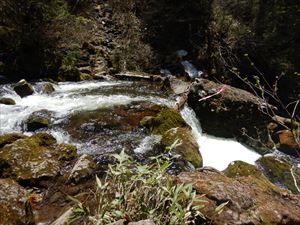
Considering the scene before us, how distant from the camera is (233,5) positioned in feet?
52.3

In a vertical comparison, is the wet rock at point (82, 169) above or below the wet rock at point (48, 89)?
above

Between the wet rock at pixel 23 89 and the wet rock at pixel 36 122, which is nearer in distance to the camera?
the wet rock at pixel 36 122

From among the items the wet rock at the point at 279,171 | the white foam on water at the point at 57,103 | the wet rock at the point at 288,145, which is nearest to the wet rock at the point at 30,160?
the white foam on water at the point at 57,103

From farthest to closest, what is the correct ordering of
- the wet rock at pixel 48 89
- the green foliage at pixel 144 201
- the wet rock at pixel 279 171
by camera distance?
the wet rock at pixel 48 89, the wet rock at pixel 279 171, the green foliage at pixel 144 201

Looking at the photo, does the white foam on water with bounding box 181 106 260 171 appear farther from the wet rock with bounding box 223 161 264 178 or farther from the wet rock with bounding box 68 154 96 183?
the wet rock with bounding box 68 154 96 183

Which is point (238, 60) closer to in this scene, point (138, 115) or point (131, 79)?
point (131, 79)

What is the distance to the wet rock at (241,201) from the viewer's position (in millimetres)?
3381

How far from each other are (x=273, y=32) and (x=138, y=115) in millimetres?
8132

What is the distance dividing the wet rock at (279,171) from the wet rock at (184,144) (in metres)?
1.85

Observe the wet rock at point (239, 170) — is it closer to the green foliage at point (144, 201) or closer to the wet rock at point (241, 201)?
the wet rock at point (241, 201)

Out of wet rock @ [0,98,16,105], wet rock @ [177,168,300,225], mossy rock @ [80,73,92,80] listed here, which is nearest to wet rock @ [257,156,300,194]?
wet rock @ [177,168,300,225]

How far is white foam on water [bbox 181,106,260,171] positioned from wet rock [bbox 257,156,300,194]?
344 mm

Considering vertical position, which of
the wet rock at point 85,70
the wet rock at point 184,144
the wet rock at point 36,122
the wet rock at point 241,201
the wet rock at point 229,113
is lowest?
the wet rock at point 229,113

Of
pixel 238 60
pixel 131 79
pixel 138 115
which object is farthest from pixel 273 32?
pixel 138 115
